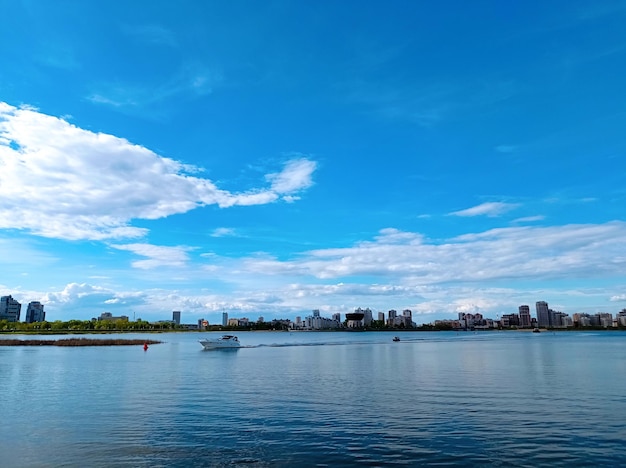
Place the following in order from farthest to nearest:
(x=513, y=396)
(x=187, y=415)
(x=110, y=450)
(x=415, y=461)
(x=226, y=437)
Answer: (x=513, y=396)
(x=187, y=415)
(x=226, y=437)
(x=110, y=450)
(x=415, y=461)

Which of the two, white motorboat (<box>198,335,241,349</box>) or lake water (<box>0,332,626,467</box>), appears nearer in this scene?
lake water (<box>0,332,626,467</box>)

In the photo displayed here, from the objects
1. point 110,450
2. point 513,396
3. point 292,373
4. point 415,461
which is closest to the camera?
point 415,461

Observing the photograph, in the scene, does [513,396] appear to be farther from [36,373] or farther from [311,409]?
[36,373]

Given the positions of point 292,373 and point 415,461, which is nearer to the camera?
point 415,461

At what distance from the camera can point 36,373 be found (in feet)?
246

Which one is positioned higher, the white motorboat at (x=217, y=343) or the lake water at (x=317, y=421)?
the white motorboat at (x=217, y=343)

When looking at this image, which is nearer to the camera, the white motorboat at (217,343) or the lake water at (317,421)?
the lake water at (317,421)

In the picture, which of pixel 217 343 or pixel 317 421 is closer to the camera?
pixel 317 421

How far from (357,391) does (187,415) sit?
21428 millimetres

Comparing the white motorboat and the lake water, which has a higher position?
the white motorboat

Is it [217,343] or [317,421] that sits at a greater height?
[217,343]

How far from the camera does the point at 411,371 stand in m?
75.4

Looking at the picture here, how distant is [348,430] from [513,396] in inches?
935

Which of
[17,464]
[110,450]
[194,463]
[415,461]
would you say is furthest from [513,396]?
[17,464]
